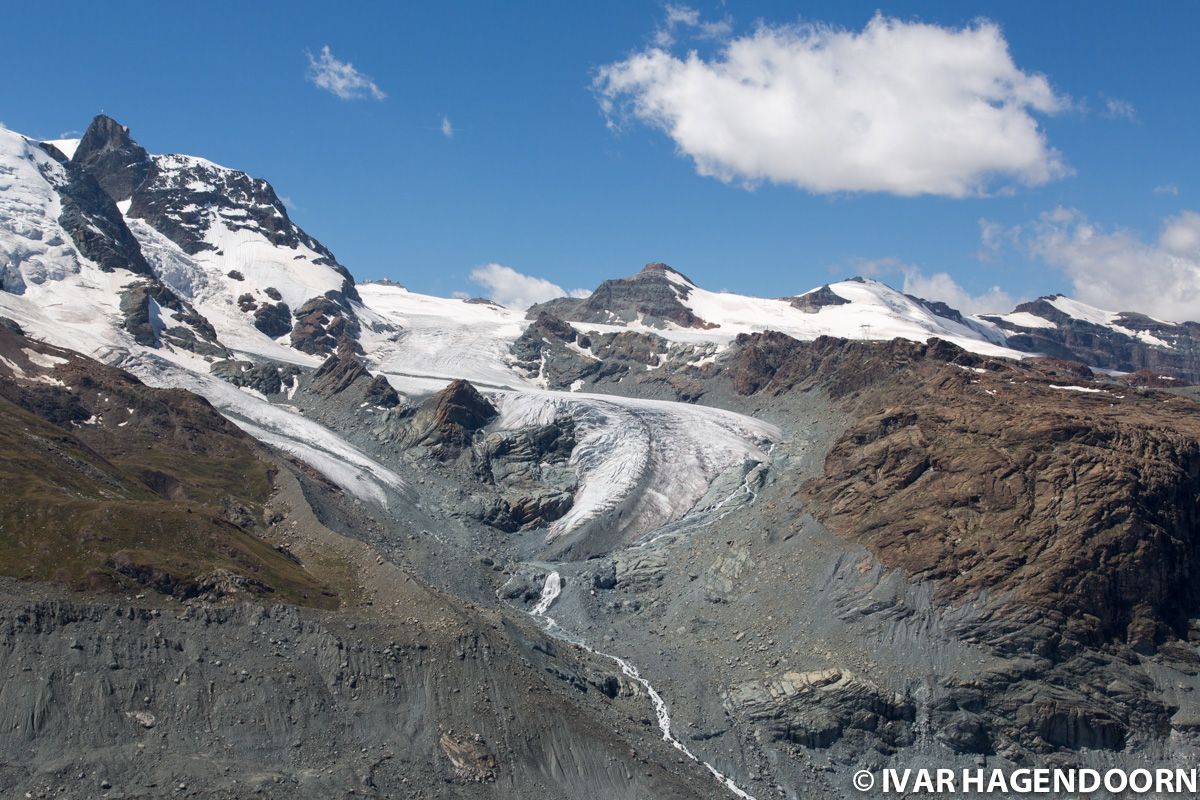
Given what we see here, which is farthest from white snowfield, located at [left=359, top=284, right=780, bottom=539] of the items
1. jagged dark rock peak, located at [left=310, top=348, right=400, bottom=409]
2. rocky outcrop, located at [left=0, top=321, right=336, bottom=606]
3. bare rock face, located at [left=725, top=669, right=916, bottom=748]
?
rocky outcrop, located at [left=0, top=321, right=336, bottom=606]

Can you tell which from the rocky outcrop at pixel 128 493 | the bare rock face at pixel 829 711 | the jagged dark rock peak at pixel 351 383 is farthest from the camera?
the jagged dark rock peak at pixel 351 383

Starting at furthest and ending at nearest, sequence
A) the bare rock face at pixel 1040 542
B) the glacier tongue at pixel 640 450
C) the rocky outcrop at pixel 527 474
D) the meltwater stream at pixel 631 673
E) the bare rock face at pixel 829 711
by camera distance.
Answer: the rocky outcrop at pixel 527 474
the glacier tongue at pixel 640 450
the bare rock face at pixel 829 711
the bare rock face at pixel 1040 542
the meltwater stream at pixel 631 673

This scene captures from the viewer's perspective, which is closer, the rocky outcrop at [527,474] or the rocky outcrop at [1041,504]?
the rocky outcrop at [1041,504]

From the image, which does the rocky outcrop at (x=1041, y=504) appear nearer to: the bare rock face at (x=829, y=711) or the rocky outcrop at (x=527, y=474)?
the bare rock face at (x=829, y=711)

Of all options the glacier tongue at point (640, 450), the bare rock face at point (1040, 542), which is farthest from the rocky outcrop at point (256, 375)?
the bare rock face at point (1040, 542)

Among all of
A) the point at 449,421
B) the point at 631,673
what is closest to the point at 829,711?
the point at 631,673

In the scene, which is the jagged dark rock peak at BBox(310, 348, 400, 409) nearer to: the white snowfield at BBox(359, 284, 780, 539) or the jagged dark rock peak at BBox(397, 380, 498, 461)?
the jagged dark rock peak at BBox(397, 380, 498, 461)

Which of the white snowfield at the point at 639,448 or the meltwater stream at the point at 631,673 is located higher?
the white snowfield at the point at 639,448

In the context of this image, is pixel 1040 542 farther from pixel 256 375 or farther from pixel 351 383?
pixel 256 375

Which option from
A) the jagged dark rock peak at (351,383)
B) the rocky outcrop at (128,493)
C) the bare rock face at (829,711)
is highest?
the jagged dark rock peak at (351,383)
